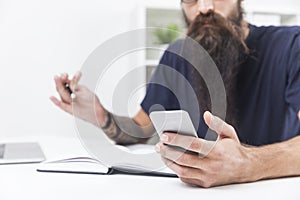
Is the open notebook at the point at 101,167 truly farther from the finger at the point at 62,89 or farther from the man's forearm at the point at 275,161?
the finger at the point at 62,89

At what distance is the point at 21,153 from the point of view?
1201 millimetres

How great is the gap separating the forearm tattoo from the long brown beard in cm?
30

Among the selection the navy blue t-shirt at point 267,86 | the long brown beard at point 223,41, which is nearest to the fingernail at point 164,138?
the navy blue t-shirt at point 267,86

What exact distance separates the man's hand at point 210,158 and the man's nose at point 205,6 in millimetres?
859

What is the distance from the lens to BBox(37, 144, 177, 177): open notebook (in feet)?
2.92

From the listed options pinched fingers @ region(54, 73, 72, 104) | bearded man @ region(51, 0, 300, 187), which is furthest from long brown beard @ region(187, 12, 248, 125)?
pinched fingers @ region(54, 73, 72, 104)

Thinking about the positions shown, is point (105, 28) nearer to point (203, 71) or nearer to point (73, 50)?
point (73, 50)

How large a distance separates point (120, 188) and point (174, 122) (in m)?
0.17

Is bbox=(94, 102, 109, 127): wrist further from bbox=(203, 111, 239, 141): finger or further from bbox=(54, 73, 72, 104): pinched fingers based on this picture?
bbox=(203, 111, 239, 141): finger

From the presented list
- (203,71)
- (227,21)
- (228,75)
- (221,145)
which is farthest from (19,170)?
(227,21)

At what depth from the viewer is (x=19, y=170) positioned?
3.14 feet

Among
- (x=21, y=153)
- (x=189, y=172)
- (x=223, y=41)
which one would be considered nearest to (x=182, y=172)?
(x=189, y=172)

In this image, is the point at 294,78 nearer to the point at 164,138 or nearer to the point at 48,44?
the point at 164,138

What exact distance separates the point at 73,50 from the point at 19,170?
1.38 metres
